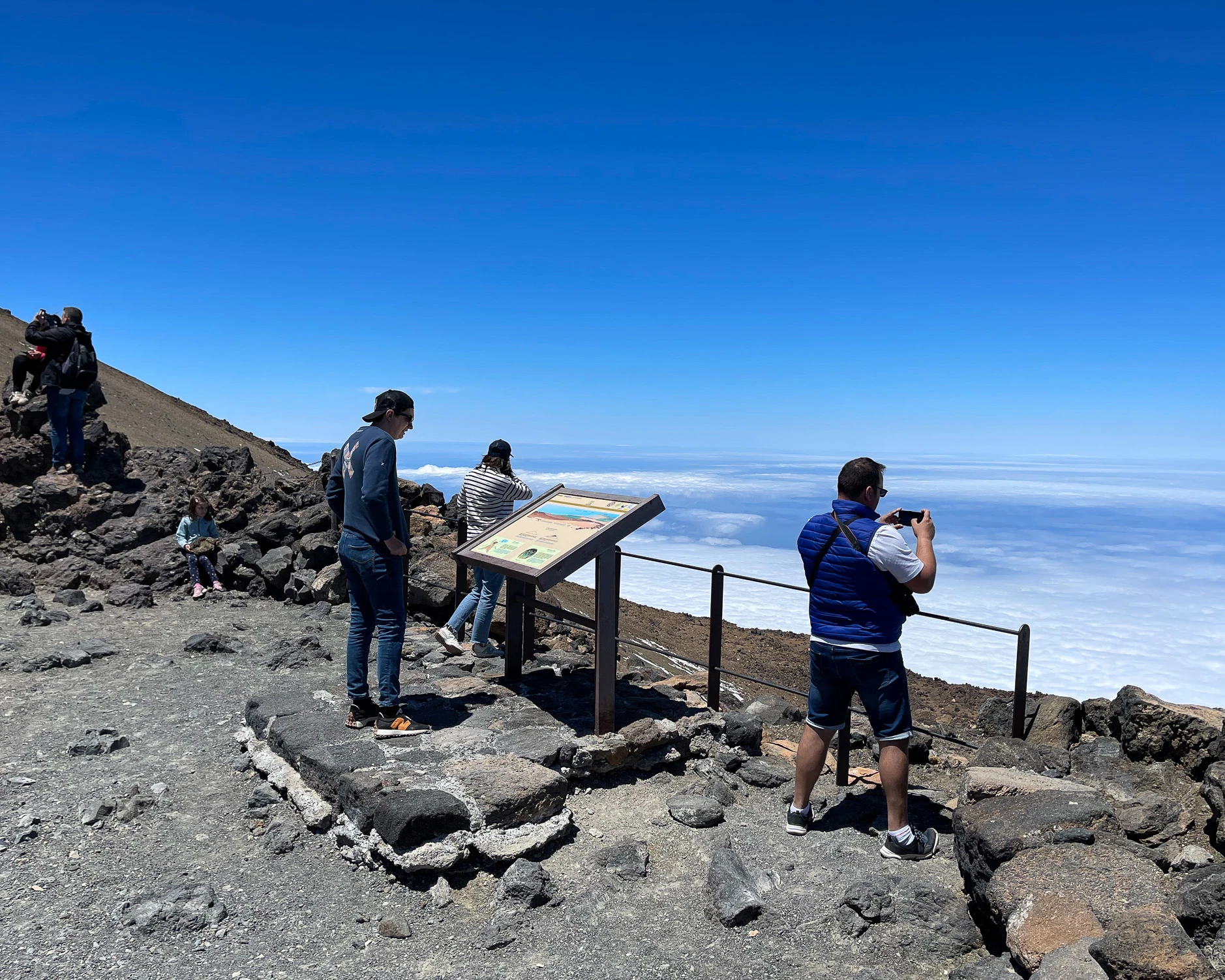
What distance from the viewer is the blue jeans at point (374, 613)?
5.34 meters

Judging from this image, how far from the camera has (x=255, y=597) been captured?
35.6 ft

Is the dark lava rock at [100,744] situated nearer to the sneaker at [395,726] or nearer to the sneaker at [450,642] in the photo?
the sneaker at [395,726]

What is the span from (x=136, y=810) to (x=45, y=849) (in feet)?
1.65

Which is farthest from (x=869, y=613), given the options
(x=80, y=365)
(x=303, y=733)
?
(x=80, y=365)

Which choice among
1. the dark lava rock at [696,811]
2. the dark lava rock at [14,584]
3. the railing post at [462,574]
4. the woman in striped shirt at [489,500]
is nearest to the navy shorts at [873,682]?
the dark lava rock at [696,811]

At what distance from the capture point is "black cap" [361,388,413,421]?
5.38 meters

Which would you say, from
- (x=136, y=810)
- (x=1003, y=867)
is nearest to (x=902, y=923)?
(x=1003, y=867)

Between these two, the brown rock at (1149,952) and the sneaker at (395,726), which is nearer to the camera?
the brown rock at (1149,952)

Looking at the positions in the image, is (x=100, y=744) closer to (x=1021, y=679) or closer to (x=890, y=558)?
(x=890, y=558)

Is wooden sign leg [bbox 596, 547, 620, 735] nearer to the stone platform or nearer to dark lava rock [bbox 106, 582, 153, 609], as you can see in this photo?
the stone platform

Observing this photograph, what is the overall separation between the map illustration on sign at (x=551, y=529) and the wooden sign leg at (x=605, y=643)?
9.7 inches

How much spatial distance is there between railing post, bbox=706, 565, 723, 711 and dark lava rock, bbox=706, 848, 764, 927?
7.18 feet

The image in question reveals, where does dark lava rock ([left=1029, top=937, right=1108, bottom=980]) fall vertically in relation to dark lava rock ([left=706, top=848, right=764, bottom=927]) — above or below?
above

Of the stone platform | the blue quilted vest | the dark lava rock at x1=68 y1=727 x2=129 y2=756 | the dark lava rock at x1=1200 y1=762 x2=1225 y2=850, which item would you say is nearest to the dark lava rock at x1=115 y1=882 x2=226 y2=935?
the stone platform
